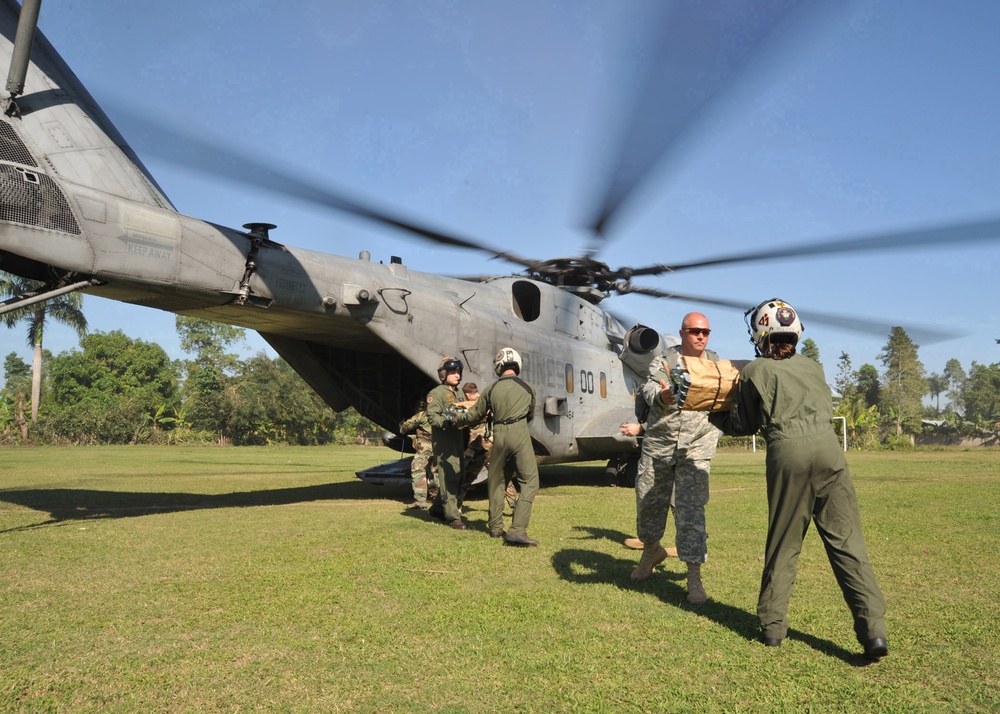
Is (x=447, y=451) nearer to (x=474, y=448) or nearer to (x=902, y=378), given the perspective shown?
(x=474, y=448)

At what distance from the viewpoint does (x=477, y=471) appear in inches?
400

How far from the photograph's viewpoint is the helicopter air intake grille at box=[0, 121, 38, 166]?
6.73 meters

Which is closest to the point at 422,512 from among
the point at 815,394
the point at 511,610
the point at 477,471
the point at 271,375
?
the point at 477,471

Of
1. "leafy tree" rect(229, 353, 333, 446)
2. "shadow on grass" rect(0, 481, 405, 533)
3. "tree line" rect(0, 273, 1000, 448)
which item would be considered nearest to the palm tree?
"tree line" rect(0, 273, 1000, 448)

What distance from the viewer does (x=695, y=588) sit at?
482 cm

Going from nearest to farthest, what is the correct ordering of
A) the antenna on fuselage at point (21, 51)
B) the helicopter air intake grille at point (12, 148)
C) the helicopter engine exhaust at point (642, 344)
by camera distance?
1. the antenna on fuselage at point (21, 51)
2. the helicopter air intake grille at point (12, 148)
3. the helicopter engine exhaust at point (642, 344)

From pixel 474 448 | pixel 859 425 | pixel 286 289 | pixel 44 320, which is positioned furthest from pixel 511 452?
pixel 44 320

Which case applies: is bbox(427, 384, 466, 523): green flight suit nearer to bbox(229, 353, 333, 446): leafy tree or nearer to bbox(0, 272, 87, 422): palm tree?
bbox(229, 353, 333, 446): leafy tree

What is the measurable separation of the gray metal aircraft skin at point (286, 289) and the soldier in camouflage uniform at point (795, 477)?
20.6 ft

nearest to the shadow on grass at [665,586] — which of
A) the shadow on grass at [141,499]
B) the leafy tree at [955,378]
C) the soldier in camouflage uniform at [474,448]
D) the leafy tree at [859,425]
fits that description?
the soldier in camouflage uniform at [474,448]

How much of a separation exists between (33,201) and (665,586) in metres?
6.69

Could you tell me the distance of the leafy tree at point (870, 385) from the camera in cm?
7181

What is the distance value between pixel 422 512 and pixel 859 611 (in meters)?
6.33

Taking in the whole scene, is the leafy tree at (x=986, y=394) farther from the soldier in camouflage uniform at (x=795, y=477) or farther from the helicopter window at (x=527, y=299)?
the soldier in camouflage uniform at (x=795, y=477)
